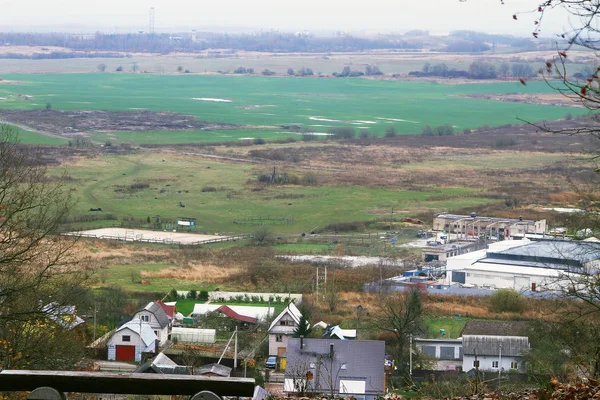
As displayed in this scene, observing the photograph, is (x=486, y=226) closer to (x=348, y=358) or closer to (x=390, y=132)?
(x=348, y=358)

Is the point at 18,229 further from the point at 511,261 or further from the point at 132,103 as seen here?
the point at 132,103

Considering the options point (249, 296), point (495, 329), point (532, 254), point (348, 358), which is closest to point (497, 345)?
point (495, 329)

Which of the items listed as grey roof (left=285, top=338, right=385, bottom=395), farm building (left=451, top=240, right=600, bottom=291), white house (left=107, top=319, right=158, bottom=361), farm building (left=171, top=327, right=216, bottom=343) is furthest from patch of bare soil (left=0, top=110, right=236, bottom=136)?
grey roof (left=285, top=338, right=385, bottom=395)

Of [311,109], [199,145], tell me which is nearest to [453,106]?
[311,109]

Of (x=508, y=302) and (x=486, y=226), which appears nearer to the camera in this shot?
(x=508, y=302)

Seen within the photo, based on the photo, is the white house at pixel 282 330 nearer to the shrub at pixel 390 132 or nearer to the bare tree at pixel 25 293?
the bare tree at pixel 25 293
